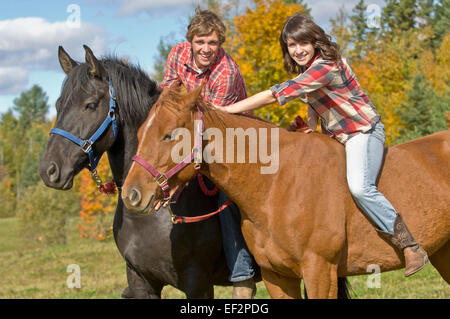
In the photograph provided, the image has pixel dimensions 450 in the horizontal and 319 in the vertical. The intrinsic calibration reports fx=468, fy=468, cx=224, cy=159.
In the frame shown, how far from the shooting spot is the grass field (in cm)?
818

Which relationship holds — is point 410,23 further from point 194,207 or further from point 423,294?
point 194,207

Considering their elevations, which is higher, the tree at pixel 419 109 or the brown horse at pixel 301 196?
the tree at pixel 419 109

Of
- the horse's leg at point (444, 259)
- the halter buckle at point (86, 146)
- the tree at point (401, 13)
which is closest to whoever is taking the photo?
the halter buckle at point (86, 146)

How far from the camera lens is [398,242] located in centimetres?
365

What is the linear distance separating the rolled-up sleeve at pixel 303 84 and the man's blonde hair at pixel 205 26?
95cm

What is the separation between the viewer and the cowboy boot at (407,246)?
3.62 metres

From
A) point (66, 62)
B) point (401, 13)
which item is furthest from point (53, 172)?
point (401, 13)

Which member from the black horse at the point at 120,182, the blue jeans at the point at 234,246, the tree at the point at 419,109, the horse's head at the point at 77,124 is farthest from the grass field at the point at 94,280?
the tree at the point at 419,109

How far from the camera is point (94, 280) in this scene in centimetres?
1327

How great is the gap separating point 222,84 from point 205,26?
535 mm

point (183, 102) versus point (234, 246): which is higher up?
point (183, 102)

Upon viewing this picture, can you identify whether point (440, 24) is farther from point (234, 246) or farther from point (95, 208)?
point (234, 246)

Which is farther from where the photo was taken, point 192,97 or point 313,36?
point 313,36

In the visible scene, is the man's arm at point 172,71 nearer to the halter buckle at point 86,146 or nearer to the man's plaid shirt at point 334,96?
the halter buckle at point 86,146
